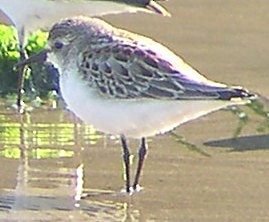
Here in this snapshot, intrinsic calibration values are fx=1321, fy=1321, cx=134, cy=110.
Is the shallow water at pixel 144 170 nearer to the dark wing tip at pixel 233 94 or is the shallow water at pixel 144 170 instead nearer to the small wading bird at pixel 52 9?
the dark wing tip at pixel 233 94

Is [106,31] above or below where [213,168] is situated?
above

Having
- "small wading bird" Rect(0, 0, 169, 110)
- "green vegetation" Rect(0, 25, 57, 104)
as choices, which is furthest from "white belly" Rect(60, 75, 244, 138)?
"small wading bird" Rect(0, 0, 169, 110)

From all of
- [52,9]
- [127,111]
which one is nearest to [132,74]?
[127,111]

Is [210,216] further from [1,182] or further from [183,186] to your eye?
[1,182]

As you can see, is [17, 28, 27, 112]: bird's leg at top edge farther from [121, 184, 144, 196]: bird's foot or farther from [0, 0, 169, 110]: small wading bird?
[121, 184, 144, 196]: bird's foot

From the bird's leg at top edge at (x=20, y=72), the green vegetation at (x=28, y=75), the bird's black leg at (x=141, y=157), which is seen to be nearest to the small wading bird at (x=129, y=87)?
the bird's black leg at (x=141, y=157)

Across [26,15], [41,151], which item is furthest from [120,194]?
[26,15]
